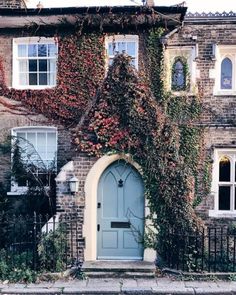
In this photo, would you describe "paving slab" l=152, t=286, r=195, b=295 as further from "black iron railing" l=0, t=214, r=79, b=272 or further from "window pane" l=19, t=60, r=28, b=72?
"window pane" l=19, t=60, r=28, b=72

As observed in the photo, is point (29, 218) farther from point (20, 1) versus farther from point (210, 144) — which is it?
point (20, 1)

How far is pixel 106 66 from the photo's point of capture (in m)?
12.1

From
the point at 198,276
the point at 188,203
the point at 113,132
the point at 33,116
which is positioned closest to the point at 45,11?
the point at 33,116

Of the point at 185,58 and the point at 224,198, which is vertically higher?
the point at 185,58

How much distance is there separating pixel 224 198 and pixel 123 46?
226 inches

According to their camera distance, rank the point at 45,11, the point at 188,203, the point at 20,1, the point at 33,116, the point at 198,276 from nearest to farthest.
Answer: the point at 198,276 → the point at 188,203 → the point at 45,11 → the point at 33,116 → the point at 20,1

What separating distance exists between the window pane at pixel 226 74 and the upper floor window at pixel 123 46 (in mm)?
2736

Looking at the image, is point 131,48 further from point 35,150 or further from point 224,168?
point 224,168

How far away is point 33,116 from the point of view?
40.1ft

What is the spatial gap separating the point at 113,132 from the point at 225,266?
450cm

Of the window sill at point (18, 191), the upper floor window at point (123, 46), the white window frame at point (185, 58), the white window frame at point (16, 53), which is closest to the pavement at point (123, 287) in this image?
the window sill at point (18, 191)

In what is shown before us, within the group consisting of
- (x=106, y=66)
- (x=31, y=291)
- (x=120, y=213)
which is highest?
(x=106, y=66)

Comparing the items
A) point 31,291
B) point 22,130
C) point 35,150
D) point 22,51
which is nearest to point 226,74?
point 35,150

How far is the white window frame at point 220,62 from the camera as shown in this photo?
465 inches
